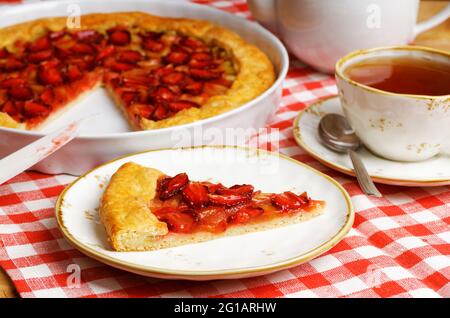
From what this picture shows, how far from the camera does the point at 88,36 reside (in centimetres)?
271

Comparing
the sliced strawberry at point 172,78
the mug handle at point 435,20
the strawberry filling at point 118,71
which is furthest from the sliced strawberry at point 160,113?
the mug handle at point 435,20

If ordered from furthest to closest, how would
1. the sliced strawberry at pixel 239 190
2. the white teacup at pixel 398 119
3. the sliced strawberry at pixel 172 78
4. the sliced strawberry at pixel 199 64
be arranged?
the sliced strawberry at pixel 199 64
the sliced strawberry at pixel 172 78
the white teacup at pixel 398 119
the sliced strawberry at pixel 239 190

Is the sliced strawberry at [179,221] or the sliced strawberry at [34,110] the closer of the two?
the sliced strawberry at [179,221]

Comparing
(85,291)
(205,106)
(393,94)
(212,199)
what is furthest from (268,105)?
(85,291)

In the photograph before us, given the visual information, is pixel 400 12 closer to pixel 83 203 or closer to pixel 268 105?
pixel 268 105

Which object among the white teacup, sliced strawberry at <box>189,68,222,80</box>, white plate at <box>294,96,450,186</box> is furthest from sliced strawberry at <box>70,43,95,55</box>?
the white teacup

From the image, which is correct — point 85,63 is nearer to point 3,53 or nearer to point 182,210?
point 3,53

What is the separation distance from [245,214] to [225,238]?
0.07 m

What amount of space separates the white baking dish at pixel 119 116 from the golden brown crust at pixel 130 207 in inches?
5.3

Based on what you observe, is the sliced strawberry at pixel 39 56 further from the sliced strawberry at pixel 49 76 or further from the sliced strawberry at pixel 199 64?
the sliced strawberry at pixel 199 64

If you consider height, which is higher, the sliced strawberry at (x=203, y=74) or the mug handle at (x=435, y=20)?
the mug handle at (x=435, y=20)

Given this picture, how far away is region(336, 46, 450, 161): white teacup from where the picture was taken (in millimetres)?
1790

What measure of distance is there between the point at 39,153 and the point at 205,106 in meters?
0.56

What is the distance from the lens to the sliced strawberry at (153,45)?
2.62 meters
